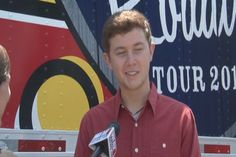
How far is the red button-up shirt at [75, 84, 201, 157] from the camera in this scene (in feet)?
7.68

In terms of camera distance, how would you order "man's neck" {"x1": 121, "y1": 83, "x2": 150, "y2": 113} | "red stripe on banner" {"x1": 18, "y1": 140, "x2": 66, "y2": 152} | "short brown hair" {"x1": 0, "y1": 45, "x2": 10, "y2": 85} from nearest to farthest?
1. "short brown hair" {"x1": 0, "y1": 45, "x2": 10, "y2": 85}
2. "man's neck" {"x1": 121, "y1": 83, "x2": 150, "y2": 113}
3. "red stripe on banner" {"x1": 18, "y1": 140, "x2": 66, "y2": 152}

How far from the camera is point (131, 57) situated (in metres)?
2.38

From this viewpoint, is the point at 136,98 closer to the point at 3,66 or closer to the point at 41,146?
the point at 3,66

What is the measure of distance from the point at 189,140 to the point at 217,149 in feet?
5.59

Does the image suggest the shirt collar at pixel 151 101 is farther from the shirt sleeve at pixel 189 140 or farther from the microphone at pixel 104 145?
the microphone at pixel 104 145

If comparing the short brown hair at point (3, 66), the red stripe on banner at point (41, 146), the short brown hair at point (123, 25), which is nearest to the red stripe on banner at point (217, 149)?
the red stripe on banner at point (41, 146)

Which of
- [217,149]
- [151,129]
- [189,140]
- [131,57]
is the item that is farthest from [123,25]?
[217,149]

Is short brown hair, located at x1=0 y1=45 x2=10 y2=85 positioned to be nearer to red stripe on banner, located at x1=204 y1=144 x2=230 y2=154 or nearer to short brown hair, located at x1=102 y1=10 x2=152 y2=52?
short brown hair, located at x1=102 y1=10 x2=152 y2=52

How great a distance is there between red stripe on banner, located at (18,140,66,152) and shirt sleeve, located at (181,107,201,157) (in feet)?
3.08

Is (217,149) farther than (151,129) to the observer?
Yes

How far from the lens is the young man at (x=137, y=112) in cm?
235

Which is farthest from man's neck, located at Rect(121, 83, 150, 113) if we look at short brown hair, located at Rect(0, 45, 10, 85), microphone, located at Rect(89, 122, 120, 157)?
short brown hair, located at Rect(0, 45, 10, 85)

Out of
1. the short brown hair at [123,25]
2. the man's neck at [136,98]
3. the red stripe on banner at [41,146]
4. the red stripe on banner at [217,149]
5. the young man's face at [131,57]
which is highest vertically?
the short brown hair at [123,25]

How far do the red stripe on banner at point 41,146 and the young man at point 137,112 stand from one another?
23.4 inches
